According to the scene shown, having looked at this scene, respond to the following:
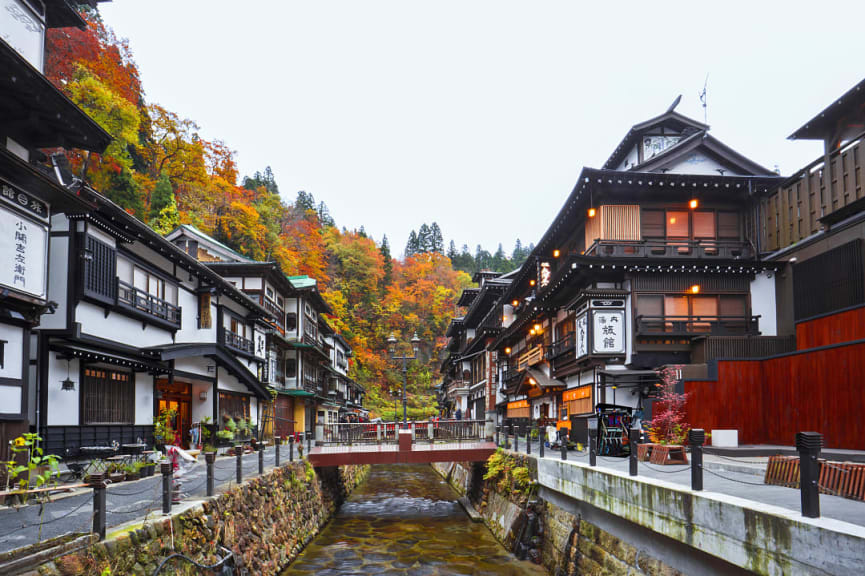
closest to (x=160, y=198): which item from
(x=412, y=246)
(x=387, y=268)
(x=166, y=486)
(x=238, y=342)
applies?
(x=238, y=342)

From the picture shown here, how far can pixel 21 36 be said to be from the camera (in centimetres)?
1358

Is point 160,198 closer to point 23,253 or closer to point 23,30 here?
point 23,30

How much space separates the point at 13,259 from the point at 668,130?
27377mm

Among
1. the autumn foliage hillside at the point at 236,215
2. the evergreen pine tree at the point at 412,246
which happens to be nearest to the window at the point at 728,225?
the autumn foliage hillside at the point at 236,215

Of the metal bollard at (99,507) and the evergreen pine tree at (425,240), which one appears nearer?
the metal bollard at (99,507)

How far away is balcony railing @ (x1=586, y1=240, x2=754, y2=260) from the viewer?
24.5 meters

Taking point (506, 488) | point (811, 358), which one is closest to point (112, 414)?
point (506, 488)

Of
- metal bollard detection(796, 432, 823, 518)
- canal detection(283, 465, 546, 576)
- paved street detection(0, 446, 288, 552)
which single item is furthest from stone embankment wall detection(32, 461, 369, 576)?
metal bollard detection(796, 432, 823, 518)

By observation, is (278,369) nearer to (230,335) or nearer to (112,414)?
(230,335)

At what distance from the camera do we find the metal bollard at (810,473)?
6805mm

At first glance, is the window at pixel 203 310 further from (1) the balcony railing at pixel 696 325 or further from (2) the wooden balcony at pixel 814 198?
(2) the wooden balcony at pixel 814 198

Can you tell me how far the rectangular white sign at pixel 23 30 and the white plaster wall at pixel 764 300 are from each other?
26125 millimetres

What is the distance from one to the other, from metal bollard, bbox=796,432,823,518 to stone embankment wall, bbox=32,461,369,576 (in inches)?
349

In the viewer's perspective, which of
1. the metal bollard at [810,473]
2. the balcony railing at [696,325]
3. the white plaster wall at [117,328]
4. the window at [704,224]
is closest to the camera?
the metal bollard at [810,473]
